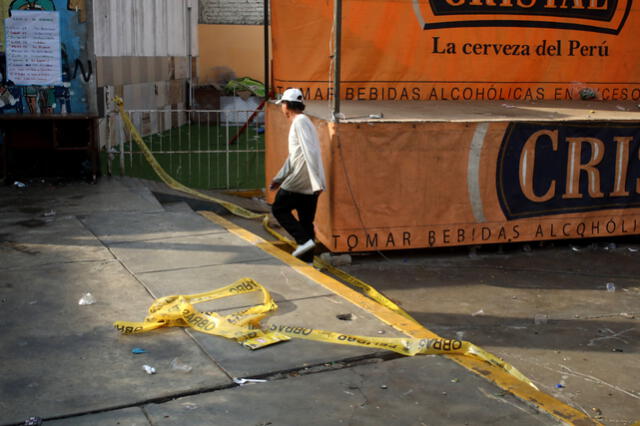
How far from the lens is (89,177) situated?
11.2 metres

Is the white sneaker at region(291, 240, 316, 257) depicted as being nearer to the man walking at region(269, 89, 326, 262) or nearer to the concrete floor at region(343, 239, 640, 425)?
the man walking at region(269, 89, 326, 262)

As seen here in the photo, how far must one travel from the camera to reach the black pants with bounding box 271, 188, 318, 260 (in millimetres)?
8242

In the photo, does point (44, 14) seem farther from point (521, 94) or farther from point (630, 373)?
point (630, 373)

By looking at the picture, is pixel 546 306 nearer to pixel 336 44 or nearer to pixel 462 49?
pixel 336 44

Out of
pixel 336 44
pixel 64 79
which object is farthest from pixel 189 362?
pixel 64 79

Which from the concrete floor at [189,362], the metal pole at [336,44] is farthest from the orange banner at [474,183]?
the concrete floor at [189,362]

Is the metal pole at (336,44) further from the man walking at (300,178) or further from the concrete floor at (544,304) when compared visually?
the concrete floor at (544,304)

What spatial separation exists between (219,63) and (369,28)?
16383 millimetres

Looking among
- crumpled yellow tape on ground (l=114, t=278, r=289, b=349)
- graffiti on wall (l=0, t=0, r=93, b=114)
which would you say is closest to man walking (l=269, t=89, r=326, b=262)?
crumpled yellow tape on ground (l=114, t=278, r=289, b=349)

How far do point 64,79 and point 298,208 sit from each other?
461 cm

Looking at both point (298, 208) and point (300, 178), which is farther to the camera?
point (298, 208)

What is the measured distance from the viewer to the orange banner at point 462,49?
10.5 meters

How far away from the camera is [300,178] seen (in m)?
8.05

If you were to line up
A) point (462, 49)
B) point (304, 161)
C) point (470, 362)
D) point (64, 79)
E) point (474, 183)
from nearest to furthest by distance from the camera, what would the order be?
point (470, 362) < point (304, 161) < point (474, 183) < point (64, 79) < point (462, 49)
